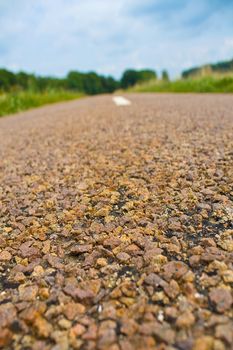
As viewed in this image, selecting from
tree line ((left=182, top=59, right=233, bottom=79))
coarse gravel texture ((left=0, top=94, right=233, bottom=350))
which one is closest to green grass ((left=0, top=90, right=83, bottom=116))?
tree line ((left=182, top=59, right=233, bottom=79))

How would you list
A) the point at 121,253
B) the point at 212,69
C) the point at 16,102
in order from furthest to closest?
1. the point at 212,69
2. the point at 16,102
3. the point at 121,253

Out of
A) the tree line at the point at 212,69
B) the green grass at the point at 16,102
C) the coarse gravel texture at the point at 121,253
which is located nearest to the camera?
the coarse gravel texture at the point at 121,253

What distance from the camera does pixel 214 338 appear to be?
70 cm

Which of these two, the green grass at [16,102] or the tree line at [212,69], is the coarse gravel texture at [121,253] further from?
the tree line at [212,69]

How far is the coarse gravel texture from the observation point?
76 centimetres

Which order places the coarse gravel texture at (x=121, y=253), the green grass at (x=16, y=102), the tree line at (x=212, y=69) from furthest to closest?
the tree line at (x=212, y=69) → the green grass at (x=16, y=102) → the coarse gravel texture at (x=121, y=253)

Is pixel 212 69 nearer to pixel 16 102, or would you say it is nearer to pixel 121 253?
pixel 16 102

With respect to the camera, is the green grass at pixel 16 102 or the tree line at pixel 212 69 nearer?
the green grass at pixel 16 102

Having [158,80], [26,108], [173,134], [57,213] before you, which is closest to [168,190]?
[57,213]

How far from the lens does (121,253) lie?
1086 millimetres

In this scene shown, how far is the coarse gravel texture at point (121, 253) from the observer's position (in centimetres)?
76

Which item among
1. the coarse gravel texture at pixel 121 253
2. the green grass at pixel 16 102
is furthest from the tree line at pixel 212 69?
the coarse gravel texture at pixel 121 253

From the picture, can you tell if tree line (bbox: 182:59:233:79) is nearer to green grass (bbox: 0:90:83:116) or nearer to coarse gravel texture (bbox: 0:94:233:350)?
green grass (bbox: 0:90:83:116)

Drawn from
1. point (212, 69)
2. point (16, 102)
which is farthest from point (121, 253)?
point (212, 69)
